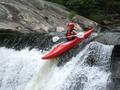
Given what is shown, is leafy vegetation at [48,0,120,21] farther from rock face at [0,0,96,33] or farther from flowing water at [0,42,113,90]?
flowing water at [0,42,113,90]

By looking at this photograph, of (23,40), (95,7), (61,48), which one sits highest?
(61,48)

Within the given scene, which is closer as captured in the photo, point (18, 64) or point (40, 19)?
point (18, 64)

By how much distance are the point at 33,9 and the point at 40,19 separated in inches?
41.0

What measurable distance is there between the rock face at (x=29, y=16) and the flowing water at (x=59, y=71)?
2520 millimetres

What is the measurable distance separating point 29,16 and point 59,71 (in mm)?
5766

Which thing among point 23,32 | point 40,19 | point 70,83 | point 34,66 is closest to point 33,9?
point 40,19

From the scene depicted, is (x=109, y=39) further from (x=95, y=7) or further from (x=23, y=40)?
(x=95, y=7)

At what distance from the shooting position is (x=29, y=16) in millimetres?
16906

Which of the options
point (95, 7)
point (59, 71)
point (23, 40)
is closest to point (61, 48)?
point (59, 71)

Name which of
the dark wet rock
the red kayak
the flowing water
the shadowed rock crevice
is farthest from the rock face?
the dark wet rock

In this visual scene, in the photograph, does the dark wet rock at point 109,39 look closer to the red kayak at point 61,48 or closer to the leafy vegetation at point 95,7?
the red kayak at point 61,48

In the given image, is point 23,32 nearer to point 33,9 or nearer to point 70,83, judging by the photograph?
point 33,9

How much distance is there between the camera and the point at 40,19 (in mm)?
17250

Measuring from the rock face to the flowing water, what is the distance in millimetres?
2520
